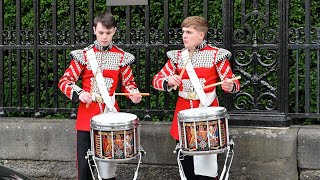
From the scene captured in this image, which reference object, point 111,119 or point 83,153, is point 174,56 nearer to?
point 111,119

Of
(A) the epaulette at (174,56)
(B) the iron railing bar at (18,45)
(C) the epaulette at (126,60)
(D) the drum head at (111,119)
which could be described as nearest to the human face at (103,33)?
(C) the epaulette at (126,60)

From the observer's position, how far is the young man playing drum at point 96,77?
642 cm

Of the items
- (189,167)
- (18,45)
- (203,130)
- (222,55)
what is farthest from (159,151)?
(18,45)

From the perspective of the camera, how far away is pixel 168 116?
7797 millimetres

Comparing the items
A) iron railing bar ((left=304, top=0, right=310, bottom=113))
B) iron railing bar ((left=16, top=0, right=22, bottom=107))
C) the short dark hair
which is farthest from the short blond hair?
iron railing bar ((left=16, top=0, right=22, bottom=107))

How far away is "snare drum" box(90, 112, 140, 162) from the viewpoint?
5.95m

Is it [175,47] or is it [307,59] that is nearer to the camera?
[307,59]

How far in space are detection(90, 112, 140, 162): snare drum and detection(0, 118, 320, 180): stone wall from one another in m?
1.35

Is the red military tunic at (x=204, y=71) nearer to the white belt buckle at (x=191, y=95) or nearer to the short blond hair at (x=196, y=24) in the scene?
the white belt buckle at (x=191, y=95)

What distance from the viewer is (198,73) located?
6375 millimetres

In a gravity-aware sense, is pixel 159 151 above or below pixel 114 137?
below

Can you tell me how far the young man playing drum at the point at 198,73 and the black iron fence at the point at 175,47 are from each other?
2.63ft

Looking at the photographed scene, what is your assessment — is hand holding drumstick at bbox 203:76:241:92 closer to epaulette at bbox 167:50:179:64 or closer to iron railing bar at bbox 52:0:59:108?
epaulette at bbox 167:50:179:64

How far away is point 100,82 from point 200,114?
0.99 meters
